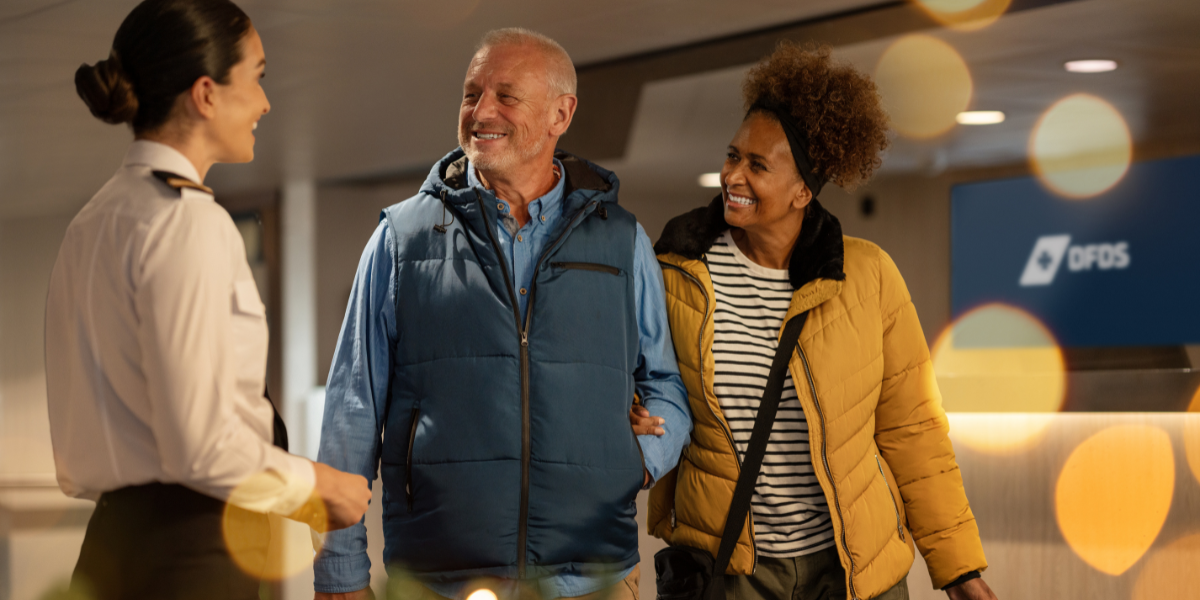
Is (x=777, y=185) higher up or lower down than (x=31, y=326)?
higher up

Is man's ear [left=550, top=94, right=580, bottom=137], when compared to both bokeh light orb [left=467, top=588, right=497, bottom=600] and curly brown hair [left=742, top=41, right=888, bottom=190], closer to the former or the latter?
curly brown hair [left=742, top=41, right=888, bottom=190]

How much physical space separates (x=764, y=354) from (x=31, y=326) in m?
10.1

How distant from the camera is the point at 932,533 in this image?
94.3 inches

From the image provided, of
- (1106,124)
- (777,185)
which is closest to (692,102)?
(1106,124)

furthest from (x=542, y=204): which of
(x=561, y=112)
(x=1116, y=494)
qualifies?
(x=1116, y=494)

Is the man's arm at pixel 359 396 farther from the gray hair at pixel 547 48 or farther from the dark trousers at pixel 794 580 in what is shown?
the dark trousers at pixel 794 580

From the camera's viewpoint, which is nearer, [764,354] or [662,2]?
[764,354]

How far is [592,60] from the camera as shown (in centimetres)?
571

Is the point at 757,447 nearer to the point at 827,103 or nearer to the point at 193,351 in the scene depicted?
the point at 827,103

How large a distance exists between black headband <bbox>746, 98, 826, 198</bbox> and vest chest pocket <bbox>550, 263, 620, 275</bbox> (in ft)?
1.66

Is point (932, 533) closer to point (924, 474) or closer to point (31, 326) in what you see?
point (924, 474)

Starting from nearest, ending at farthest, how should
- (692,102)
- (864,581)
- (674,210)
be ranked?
(864,581) < (692,102) < (674,210)

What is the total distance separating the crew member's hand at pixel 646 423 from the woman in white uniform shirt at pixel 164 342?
0.82 metres

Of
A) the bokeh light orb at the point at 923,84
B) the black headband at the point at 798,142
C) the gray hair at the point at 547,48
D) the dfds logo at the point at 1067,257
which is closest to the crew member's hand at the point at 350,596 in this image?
the gray hair at the point at 547,48
